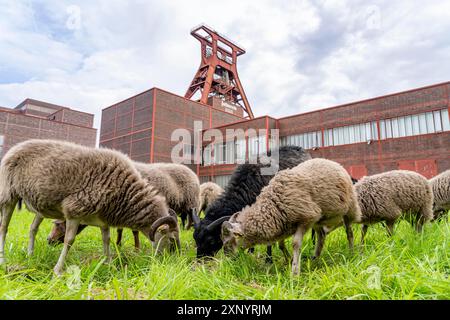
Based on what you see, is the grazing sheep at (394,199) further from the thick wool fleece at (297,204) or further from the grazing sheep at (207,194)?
the grazing sheep at (207,194)

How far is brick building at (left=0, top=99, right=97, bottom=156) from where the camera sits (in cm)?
3769

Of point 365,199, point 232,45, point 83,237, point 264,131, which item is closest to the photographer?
point 365,199

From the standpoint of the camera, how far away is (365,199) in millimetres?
4848

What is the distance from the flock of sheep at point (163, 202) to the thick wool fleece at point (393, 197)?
2 centimetres

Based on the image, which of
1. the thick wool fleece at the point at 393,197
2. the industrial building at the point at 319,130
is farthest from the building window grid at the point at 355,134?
the thick wool fleece at the point at 393,197

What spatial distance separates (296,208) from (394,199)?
2.59 m

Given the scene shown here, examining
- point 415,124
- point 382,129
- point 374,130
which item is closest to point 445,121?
point 415,124

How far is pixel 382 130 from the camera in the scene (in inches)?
880

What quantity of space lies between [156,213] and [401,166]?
22.5m

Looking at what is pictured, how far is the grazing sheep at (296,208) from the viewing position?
3375 mm

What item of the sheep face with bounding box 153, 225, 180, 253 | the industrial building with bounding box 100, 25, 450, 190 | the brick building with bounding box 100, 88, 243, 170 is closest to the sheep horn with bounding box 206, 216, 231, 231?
the sheep face with bounding box 153, 225, 180, 253
